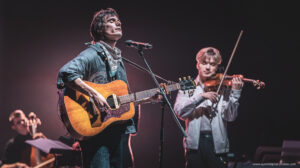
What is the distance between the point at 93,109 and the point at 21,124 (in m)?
3.95

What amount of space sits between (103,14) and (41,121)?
4.03m

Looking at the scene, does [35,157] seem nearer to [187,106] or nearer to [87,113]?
[187,106]

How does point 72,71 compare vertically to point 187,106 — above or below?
above

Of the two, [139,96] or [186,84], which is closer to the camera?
[139,96]

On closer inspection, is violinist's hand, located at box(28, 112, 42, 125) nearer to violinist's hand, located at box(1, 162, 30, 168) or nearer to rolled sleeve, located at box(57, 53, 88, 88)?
violinist's hand, located at box(1, 162, 30, 168)

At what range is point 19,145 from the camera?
5.57m

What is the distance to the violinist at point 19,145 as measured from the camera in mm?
5496

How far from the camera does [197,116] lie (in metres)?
3.68

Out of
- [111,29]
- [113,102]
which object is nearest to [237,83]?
[111,29]

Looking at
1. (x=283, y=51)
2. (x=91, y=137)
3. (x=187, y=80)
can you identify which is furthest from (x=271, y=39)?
(x=91, y=137)

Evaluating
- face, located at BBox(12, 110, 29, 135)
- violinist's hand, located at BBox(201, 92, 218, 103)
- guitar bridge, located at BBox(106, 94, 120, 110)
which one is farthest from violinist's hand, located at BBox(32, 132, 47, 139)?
guitar bridge, located at BBox(106, 94, 120, 110)

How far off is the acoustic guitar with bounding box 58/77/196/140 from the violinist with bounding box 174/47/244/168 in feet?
3.85

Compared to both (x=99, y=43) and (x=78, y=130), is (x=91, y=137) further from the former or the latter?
(x=99, y=43)

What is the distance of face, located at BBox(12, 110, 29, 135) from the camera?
18.7 ft
